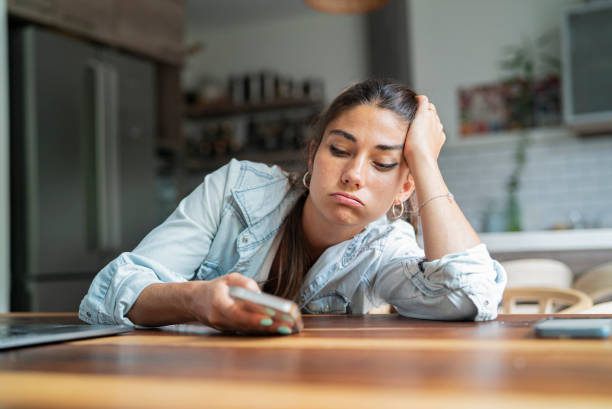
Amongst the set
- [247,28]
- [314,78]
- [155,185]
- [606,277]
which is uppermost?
[247,28]

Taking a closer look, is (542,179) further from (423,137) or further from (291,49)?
(423,137)

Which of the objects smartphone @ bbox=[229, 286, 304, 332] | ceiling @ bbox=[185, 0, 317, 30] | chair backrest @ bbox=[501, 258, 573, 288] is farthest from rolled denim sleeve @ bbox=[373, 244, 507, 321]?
ceiling @ bbox=[185, 0, 317, 30]

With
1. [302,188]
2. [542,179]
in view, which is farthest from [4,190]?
[542,179]

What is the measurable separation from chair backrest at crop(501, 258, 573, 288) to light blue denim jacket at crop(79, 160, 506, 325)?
4.20 ft

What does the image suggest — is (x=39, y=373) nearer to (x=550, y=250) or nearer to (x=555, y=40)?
(x=550, y=250)

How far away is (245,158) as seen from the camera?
560 centimetres

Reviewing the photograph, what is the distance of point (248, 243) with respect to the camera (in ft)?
4.38

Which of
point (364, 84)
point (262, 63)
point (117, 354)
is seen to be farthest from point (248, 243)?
point (262, 63)

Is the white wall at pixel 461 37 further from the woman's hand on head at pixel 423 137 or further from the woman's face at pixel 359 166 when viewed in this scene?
the woman's face at pixel 359 166

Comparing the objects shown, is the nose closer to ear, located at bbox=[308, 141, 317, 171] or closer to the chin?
the chin

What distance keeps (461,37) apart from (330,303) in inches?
158

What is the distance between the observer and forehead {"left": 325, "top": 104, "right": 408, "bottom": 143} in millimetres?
1250

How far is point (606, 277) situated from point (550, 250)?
26.7 inches

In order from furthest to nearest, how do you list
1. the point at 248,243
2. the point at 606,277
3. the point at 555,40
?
the point at 555,40, the point at 606,277, the point at 248,243
